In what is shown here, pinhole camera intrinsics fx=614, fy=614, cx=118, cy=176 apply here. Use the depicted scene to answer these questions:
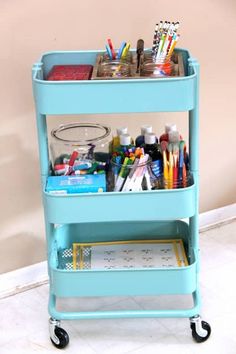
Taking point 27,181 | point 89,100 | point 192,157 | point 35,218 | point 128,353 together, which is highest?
point 89,100

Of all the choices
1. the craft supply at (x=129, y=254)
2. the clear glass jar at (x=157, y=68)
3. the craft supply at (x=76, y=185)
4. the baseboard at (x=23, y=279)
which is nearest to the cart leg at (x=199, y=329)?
the craft supply at (x=129, y=254)

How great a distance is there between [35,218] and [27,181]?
0.14 meters

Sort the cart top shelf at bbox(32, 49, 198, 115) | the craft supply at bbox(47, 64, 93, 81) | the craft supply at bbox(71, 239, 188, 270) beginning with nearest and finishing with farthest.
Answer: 1. the cart top shelf at bbox(32, 49, 198, 115)
2. the craft supply at bbox(47, 64, 93, 81)
3. the craft supply at bbox(71, 239, 188, 270)

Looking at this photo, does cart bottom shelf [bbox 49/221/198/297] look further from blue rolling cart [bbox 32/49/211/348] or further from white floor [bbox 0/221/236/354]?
white floor [bbox 0/221/236/354]

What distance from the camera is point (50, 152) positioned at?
1811 mm

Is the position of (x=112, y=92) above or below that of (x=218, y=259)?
above

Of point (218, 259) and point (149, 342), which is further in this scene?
point (218, 259)

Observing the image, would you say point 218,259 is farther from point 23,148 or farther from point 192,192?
point 23,148

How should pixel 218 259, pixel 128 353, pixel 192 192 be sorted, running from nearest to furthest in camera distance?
pixel 192 192
pixel 128 353
pixel 218 259

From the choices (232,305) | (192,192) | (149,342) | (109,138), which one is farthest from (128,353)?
(109,138)

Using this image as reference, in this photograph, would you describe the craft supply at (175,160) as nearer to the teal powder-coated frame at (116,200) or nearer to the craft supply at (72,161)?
the teal powder-coated frame at (116,200)

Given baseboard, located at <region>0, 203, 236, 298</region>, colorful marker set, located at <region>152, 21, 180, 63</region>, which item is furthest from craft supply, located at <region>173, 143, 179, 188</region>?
baseboard, located at <region>0, 203, 236, 298</region>

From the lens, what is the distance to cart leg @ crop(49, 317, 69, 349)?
1710 millimetres

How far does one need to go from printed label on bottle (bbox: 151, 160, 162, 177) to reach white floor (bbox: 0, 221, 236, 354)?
18.9 inches
